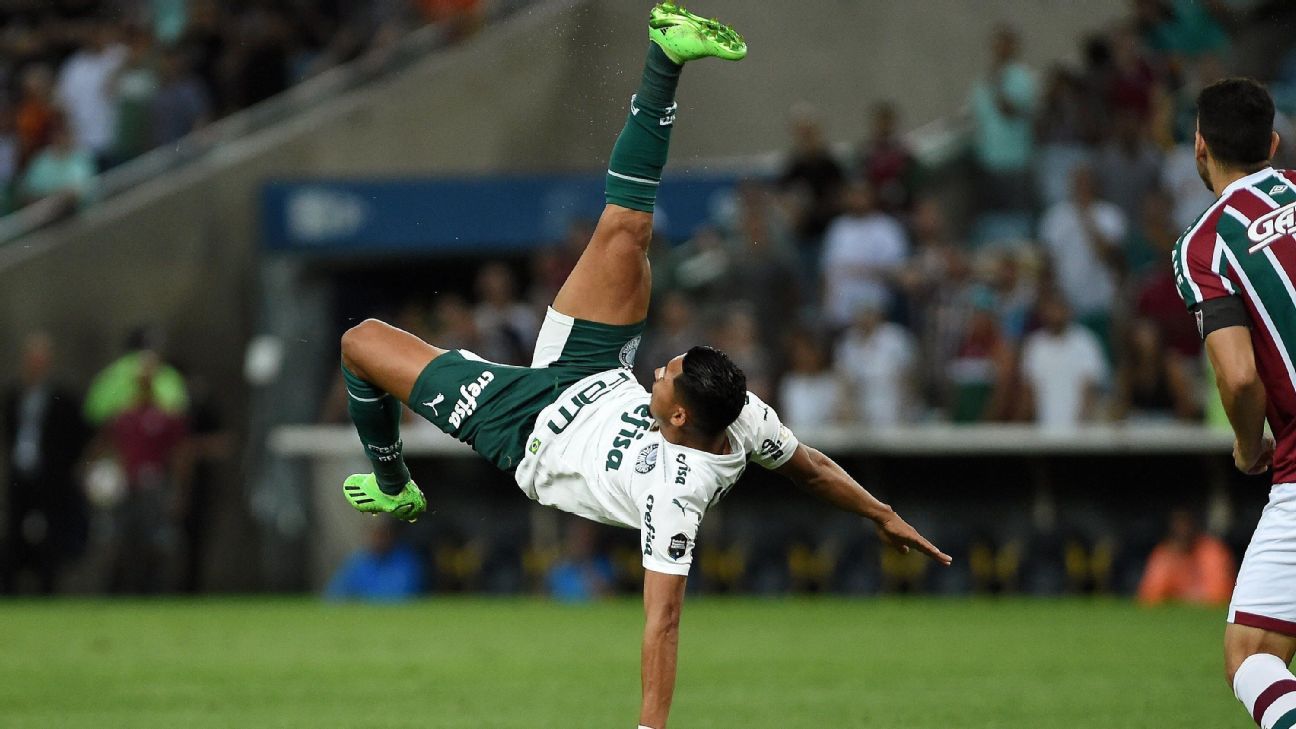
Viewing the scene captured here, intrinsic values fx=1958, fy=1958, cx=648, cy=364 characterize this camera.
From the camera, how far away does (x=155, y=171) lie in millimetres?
21953

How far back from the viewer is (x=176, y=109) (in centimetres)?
2261

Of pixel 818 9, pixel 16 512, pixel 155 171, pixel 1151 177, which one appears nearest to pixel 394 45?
pixel 155 171

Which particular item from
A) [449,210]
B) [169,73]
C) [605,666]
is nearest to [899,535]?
[605,666]

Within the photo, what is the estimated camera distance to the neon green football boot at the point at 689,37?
7930 mm

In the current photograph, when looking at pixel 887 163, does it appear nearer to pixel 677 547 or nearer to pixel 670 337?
pixel 670 337

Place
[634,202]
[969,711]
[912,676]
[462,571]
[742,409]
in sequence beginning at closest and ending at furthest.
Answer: [742,409] → [634,202] → [969,711] → [912,676] → [462,571]

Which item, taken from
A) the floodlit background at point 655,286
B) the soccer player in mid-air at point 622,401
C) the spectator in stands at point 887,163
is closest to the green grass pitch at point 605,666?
the floodlit background at point 655,286

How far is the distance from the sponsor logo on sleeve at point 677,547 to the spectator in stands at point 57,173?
16016mm

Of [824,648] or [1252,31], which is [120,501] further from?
[1252,31]

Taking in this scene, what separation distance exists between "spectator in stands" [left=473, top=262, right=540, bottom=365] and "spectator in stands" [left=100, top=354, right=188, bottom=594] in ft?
11.8

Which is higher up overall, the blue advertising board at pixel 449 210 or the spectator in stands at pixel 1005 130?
the spectator in stands at pixel 1005 130

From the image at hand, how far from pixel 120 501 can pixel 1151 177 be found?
1059 cm

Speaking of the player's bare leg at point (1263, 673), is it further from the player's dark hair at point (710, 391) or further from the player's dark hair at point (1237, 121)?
the player's dark hair at point (710, 391)

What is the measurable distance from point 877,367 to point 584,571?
3.49 meters
